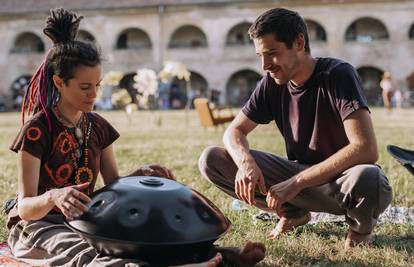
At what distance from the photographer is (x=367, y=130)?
3.02 m

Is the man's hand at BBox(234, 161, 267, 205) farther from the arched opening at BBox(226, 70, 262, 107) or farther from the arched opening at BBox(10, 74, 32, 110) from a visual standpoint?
the arched opening at BBox(10, 74, 32, 110)

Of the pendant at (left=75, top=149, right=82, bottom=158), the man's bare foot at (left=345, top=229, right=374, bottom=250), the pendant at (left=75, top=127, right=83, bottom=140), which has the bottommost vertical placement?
the man's bare foot at (left=345, top=229, right=374, bottom=250)

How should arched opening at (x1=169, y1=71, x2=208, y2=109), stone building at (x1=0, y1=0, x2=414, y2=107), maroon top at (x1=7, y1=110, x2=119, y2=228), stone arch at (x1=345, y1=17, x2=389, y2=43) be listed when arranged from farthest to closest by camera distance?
1. arched opening at (x1=169, y1=71, x2=208, y2=109)
2. stone arch at (x1=345, y1=17, x2=389, y2=43)
3. stone building at (x1=0, y1=0, x2=414, y2=107)
4. maroon top at (x1=7, y1=110, x2=119, y2=228)

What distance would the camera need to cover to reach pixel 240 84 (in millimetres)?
39250

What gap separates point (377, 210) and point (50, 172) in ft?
5.31

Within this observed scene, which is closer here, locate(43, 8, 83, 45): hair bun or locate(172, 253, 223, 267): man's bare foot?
locate(172, 253, 223, 267): man's bare foot

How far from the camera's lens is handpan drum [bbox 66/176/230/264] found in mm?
2527

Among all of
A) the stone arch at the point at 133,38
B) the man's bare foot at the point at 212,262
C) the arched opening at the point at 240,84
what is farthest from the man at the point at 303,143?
the stone arch at the point at 133,38

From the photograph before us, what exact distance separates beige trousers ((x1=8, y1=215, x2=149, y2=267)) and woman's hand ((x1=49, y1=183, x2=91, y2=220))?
22cm

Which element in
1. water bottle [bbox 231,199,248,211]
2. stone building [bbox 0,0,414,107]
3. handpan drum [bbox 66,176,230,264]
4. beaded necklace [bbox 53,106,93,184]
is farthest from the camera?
Answer: stone building [bbox 0,0,414,107]

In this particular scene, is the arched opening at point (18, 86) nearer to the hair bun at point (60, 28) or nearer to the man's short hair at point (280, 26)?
the hair bun at point (60, 28)

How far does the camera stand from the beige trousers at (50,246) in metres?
2.69

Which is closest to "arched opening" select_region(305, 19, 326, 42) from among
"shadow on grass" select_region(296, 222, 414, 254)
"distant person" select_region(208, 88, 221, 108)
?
"distant person" select_region(208, 88, 221, 108)

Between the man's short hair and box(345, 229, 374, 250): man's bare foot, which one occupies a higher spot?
the man's short hair
